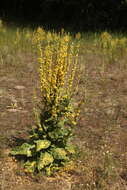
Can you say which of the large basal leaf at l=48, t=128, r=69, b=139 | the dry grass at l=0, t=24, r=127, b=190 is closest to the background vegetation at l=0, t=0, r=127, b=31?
the dry grass at l=0, t=24, r=127, b=190

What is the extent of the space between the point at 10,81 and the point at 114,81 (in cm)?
186

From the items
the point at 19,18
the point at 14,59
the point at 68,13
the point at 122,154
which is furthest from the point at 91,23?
the point at 122,154

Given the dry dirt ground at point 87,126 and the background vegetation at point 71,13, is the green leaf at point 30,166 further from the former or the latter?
the background vegetation at point 71,13

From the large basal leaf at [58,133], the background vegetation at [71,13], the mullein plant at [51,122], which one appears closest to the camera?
the mullein plant at [51,122]

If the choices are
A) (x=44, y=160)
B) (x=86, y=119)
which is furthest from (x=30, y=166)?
(x=86, y=119)

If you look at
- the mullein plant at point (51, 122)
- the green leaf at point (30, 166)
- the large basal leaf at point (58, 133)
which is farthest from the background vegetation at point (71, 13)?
the green leaf at point (30, 166)

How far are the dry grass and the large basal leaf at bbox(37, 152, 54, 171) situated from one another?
0.40 ft

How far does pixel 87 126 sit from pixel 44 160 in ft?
4.11

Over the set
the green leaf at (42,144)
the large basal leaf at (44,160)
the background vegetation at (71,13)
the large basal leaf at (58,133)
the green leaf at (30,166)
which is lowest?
the green leaf at (30,166)

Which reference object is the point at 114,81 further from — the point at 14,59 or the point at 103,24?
the point at 103,24

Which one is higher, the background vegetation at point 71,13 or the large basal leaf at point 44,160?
the background vegetation at point 71,13

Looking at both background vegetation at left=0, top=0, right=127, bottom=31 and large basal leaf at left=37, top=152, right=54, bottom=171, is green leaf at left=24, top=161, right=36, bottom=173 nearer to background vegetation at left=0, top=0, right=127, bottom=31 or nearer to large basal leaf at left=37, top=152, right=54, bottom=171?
large basal leaf at left=37, top=152, right=54, bottom=171

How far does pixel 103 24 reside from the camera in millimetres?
10383

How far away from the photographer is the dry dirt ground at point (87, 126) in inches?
140
